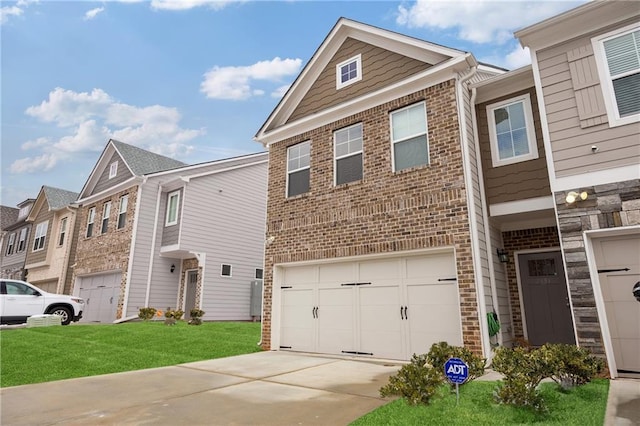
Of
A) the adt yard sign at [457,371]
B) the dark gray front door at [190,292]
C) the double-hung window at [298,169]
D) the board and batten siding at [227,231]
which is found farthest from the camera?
the dark gray front door at [190,292]

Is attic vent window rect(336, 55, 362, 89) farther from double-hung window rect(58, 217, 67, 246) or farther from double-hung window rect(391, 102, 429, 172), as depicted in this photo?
double-hung window rect(58, 217, 67, 246)

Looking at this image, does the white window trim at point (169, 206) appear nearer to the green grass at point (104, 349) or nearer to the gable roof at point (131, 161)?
the gable roof at point (131, 161)

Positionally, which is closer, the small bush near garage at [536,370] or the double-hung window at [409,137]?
the small bush near garage at [536,370]

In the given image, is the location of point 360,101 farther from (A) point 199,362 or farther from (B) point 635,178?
(A) point 199,362

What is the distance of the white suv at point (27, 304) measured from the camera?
12.6m

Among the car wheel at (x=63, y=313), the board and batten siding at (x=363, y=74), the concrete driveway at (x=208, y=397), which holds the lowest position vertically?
the concrete driveway at (x=208, y=397)

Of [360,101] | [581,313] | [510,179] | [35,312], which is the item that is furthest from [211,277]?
[581,313]

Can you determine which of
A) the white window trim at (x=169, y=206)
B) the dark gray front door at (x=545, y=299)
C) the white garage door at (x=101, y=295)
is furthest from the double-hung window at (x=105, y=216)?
the dark gray front door at (x=545, y=299)

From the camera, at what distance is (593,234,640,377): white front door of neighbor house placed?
5676mm

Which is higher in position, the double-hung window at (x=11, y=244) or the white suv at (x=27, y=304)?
the double-hung window at (x=11, y=244)

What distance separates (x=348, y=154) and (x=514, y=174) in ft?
12.6

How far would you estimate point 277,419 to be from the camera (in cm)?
388

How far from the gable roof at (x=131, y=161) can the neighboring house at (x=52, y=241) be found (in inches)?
102

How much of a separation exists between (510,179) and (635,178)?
7.43 ft
